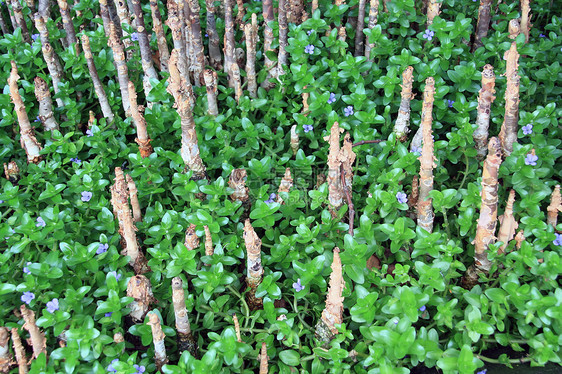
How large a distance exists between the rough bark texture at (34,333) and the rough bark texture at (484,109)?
2294 millimetres

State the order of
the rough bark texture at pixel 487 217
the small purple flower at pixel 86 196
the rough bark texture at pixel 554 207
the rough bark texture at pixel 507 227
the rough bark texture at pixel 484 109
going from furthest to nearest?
the small purple flower at pixel 86 196 < the rough bark texture at pixel 484 109 < the rough bark texture at pixel 554 207 < the rough bark texture at pixel 507 227 < the rough bark texture at pixel 487 217

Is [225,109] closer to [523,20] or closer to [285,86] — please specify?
[285,86]

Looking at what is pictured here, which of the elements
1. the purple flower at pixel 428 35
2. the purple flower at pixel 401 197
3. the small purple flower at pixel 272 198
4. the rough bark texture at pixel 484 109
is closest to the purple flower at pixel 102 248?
the small purple flower at pixel 272 198

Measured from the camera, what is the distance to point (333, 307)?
2.47 m

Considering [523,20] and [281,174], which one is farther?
[523,20]

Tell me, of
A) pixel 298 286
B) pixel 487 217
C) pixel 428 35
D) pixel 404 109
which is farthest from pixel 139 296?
pixel 428 35

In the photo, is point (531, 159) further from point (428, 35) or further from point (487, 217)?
point (428, 35)

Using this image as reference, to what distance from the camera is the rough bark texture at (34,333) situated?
2.34 metres

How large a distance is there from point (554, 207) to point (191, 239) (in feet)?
5.63

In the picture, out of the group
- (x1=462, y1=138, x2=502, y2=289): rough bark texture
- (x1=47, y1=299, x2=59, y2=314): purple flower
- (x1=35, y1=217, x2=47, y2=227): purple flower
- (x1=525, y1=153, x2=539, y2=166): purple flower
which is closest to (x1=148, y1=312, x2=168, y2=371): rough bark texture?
(x1=47, y1=299, x2=59, y2=314): purple flower

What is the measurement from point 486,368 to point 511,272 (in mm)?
449

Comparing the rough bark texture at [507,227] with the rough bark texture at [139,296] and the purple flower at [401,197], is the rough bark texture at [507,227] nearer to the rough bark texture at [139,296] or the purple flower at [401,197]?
the purple flower at [401,197]

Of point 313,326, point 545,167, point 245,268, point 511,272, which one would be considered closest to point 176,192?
point 245,268

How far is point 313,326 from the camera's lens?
272 centimetres
